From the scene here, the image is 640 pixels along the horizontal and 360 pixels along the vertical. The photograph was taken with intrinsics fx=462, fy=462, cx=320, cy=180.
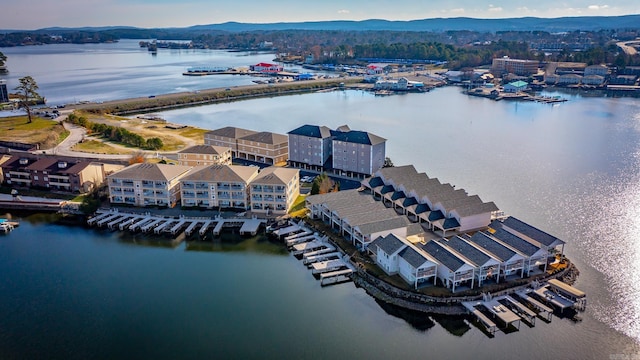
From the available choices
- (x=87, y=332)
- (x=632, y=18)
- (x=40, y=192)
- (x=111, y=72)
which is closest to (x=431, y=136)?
(x=40, y=192)

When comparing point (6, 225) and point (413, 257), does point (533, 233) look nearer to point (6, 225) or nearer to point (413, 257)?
point (413, 257)

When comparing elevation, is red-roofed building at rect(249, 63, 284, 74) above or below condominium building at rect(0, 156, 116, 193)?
above

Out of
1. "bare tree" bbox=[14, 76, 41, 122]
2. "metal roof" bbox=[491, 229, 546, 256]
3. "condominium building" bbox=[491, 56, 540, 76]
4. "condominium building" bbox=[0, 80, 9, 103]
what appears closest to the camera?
"metal roof" bbox=[491, 229, 546, 256]

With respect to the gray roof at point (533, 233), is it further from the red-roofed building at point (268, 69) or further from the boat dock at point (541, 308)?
the red-roofed building at point (268, 69)

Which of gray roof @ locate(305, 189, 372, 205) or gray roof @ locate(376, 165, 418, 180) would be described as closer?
gray roof @ locate(305, 189, 372, 205)

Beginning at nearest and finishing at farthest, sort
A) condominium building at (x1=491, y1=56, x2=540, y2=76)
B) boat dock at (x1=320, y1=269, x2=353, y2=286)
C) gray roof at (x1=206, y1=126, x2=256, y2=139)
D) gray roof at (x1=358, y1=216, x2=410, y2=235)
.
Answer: boat dock at (x1=320, y1=269, x2=353, y2=286) < gray roof at (x1=358, y1=216, x2=410, y2=235) < gray roof at (x1=206, y1=126, x2=256, y2=139) < condominium building at (x1=491, y1=56, x2=540, y2=76)

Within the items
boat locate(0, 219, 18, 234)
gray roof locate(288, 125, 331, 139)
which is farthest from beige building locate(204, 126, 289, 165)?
boat locate(0, 219, 18, 234)

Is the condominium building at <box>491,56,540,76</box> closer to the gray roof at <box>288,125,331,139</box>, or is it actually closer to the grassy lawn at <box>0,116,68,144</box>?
the gray roof at <box>288,125,331,139</box>

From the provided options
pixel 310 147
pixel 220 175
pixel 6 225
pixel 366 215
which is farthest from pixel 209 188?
pixel 6 225

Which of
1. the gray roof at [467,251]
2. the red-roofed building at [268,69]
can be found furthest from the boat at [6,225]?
the red-roofed building at [268,69]
